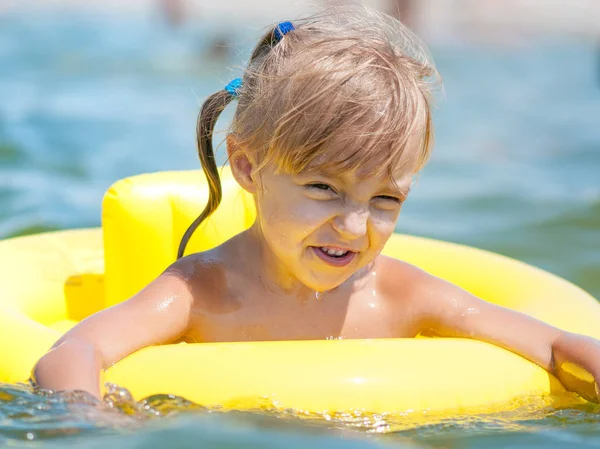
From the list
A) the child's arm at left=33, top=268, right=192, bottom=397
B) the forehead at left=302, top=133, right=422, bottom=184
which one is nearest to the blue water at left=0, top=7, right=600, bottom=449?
the child's arm at left=33, top=268, right=192, bottom=397

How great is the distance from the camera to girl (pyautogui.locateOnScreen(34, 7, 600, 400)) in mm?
2299

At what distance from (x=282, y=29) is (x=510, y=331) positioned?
0.98 m

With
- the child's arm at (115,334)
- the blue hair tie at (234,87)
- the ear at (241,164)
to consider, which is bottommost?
the child's arm at (115,334)

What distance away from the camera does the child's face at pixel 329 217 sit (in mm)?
2303

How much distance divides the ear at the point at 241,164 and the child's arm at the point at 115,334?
29 centimetres

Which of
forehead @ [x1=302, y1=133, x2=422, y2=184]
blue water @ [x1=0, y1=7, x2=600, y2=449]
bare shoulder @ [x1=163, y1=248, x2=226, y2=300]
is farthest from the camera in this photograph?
bare shoulder @ [x1=163, y1=248, x2=226, y2=300]

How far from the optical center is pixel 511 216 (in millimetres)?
5883

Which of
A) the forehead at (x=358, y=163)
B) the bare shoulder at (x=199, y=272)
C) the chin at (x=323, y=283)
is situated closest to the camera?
the forehead at (x=358, y=163)

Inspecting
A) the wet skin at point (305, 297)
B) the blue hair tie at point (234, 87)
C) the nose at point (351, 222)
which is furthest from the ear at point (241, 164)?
the nose at point (351, 222)

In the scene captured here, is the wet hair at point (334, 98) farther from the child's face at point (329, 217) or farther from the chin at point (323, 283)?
the chin at point (323, 283)

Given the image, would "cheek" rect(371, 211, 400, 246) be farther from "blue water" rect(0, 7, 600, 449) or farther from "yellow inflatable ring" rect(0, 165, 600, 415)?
"blue water" rect(0, 7, 600, 449)

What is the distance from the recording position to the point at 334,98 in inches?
91.0

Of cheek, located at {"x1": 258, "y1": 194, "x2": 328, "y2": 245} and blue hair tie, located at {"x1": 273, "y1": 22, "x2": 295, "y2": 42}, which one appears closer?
cheek, located at {"x1": 258, "y1": 194, "x2": 328, "y2": 245}

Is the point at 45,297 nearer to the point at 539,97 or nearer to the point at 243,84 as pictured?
the point at 243,84
